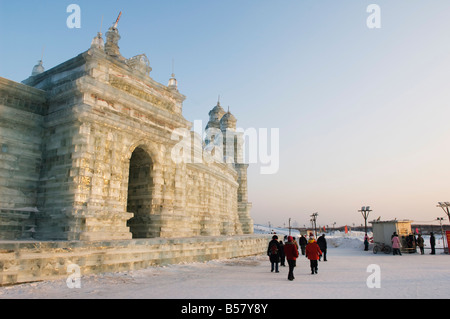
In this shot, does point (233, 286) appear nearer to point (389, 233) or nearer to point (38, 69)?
point (389, 233)

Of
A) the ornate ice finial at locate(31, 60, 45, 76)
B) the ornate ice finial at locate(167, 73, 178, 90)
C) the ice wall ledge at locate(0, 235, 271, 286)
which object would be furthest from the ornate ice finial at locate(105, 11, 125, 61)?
the ice wall ledge at locate(0, 235, 271, 286)

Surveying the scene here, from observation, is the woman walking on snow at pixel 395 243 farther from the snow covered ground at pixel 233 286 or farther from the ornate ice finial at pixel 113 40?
the ornate ice finial at pixel 113 40

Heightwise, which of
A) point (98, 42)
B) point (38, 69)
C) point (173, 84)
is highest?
point (38, 69)

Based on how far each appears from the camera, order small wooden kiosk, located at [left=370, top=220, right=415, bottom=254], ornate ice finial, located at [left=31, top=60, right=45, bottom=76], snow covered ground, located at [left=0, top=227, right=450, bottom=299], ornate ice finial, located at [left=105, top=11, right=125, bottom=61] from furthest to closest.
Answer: small wooden kiosk, located at [left=370, top=220, right=415, bottom=254] < ornate ice finial, located at [left=31, top=60, right=45, bottom=76] < ornate ice finial, located at [left=105, top=11, right=125, bottom=61] < snow covered ground, located at [left=0, top=227, right=450, bottom=299]

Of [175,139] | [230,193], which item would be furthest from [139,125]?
[230,193]

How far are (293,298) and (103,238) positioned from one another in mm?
6730

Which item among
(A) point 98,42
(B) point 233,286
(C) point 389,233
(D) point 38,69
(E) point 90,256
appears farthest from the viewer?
(C) point 389,233

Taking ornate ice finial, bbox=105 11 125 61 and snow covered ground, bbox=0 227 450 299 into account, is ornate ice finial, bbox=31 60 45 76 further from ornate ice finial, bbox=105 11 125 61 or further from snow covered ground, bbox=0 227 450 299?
snow covered ground, bbox=0 227 450 299

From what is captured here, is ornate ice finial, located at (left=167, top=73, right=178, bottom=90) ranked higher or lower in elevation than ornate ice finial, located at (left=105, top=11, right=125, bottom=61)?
lower

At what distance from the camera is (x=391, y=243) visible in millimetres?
20969

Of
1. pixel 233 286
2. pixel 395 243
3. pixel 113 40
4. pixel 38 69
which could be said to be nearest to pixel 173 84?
pixel 113 40

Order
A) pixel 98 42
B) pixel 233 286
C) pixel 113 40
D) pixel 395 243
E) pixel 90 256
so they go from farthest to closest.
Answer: pixel 395 243 < pixel 113 40 < pixel 98 42 < pixel 90 256 < pixel 233 286
